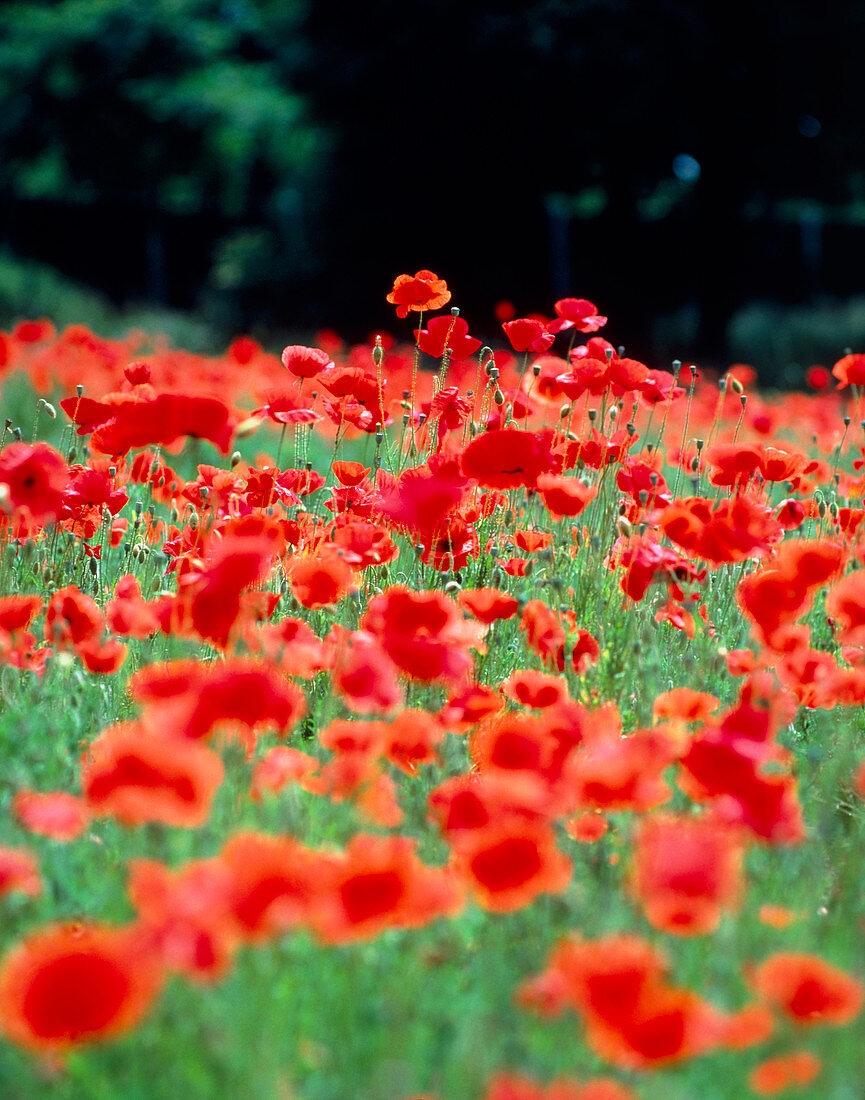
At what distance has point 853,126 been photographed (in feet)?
43.6

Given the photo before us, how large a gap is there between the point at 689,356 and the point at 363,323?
4493mm

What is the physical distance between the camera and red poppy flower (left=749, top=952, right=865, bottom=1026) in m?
1.04

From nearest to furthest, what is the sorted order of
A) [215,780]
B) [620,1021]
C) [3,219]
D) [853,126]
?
1. [620,1021]
2. [215,780]
3. [853,126]
4. [3,219]

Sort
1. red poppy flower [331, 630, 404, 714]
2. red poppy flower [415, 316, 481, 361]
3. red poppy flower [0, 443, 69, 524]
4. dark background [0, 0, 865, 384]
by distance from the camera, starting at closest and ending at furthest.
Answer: red poppy flower [331, 630, 404, 714] → red poppy flower [0, 443, 69, 524] → red poppy flower [415, 316, 481, 361] → dark background [0, 0, 865, 384]

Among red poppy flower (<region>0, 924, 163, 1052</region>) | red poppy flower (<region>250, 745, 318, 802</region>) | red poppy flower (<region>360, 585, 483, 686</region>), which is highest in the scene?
red poppy flower (<region>360, 585, 483, 686</region>)

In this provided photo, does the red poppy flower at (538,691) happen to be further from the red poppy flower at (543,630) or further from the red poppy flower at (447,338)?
the red poppy flower at (447,338)

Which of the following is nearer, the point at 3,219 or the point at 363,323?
the point at 363,323

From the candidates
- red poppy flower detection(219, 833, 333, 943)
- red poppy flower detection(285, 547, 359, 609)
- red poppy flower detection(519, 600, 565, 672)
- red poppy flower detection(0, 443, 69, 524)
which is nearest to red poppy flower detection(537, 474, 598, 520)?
red poppy flower detection(519, 600, 565, 672)

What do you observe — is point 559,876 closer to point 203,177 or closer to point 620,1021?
point 620,1021

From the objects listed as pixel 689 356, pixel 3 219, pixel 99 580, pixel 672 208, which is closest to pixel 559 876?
pixel 99 580

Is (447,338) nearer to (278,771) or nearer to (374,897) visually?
(278,771)

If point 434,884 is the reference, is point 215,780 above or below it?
above

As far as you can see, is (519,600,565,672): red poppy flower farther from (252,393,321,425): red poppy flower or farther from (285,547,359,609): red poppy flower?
(252,393,321,425): red poppy flower

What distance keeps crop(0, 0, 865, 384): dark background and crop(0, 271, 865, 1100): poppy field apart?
31.7ft
